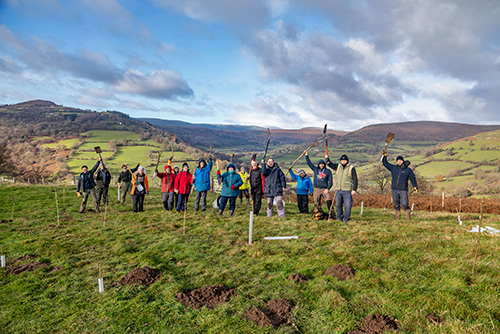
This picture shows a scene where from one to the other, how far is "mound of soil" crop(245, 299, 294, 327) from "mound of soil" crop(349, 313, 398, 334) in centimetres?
104

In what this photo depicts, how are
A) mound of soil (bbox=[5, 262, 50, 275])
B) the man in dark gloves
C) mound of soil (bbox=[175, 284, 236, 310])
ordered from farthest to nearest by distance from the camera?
the man in dark gloves
mound of soil (bbox=[5, 262, 50, 275])
mound of soil (bbox=[175, 284, 236, 310])

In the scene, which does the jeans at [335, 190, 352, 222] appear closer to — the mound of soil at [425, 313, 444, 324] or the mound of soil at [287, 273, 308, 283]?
the mound of soil at [287, 273, 308, 283]

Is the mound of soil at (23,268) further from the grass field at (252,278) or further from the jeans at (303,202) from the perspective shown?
the jeans at (303,202)

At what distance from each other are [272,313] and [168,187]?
1057cm

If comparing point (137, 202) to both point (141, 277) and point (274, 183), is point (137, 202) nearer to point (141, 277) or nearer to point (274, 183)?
point (274, 183)

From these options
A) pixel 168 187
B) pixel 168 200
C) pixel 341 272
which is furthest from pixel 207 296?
pixel 168 200

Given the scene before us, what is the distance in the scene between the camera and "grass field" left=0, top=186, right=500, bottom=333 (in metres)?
4.20

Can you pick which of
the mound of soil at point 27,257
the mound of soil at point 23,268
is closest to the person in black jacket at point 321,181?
the mound of soil at point 23,268

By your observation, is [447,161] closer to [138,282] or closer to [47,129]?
[138,282]

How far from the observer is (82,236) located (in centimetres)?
942

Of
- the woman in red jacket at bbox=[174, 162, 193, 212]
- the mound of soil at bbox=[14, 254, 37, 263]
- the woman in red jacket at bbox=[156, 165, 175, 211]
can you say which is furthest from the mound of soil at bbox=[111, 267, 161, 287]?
the woman in red jacket at bbox=[156, 165, 175, 211]

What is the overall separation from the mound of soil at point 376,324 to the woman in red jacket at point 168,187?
1134 cm

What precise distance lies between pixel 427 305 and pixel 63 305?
20.4ft

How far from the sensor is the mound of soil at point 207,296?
4785 mm
